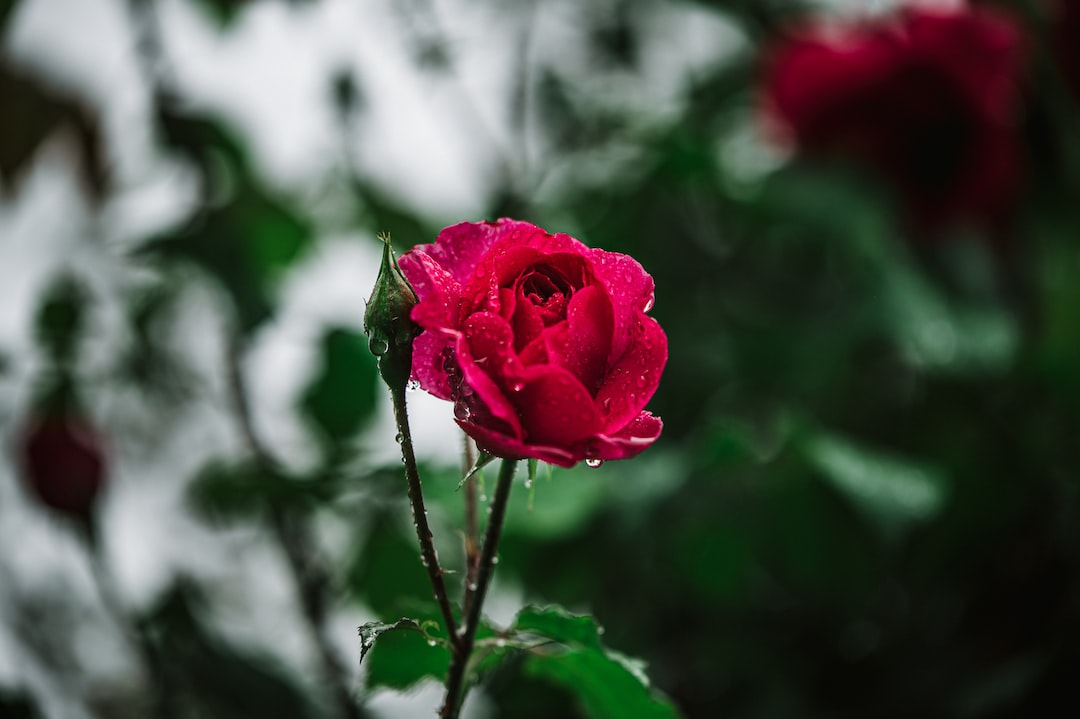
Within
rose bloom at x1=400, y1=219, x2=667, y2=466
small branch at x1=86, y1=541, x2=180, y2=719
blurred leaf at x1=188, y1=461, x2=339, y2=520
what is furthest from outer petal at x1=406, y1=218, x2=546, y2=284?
small branch at x1=86, y1=541, x2=180, y2=719

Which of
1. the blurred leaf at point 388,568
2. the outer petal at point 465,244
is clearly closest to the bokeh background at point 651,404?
the blurred leaf at point 388,568

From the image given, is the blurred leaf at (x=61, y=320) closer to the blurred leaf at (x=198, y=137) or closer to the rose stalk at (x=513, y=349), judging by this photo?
the blurred leaf at (x=198, y=137)

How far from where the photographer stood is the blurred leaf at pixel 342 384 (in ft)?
1.91

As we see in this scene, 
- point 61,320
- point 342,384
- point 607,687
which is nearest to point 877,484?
point 607,687

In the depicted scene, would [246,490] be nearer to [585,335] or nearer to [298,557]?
[298,557]

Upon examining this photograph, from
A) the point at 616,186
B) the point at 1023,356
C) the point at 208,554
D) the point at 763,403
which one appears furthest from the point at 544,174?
the point at 208,554

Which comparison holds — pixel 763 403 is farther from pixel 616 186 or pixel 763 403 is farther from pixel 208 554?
pixel 208 554

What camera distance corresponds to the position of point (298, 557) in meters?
0.59

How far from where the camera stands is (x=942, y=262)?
2.38ft

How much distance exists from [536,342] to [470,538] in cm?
9

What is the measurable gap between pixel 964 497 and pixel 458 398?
19.8 inches

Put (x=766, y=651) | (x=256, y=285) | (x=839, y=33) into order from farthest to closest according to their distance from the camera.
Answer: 1. (x=839, y=33)
2. (x=766, y=651)
3. (x=256, y=285)

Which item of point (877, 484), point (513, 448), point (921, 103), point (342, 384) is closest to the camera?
point (513, 448)

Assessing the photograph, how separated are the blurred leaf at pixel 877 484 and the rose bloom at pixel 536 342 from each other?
0.27m
